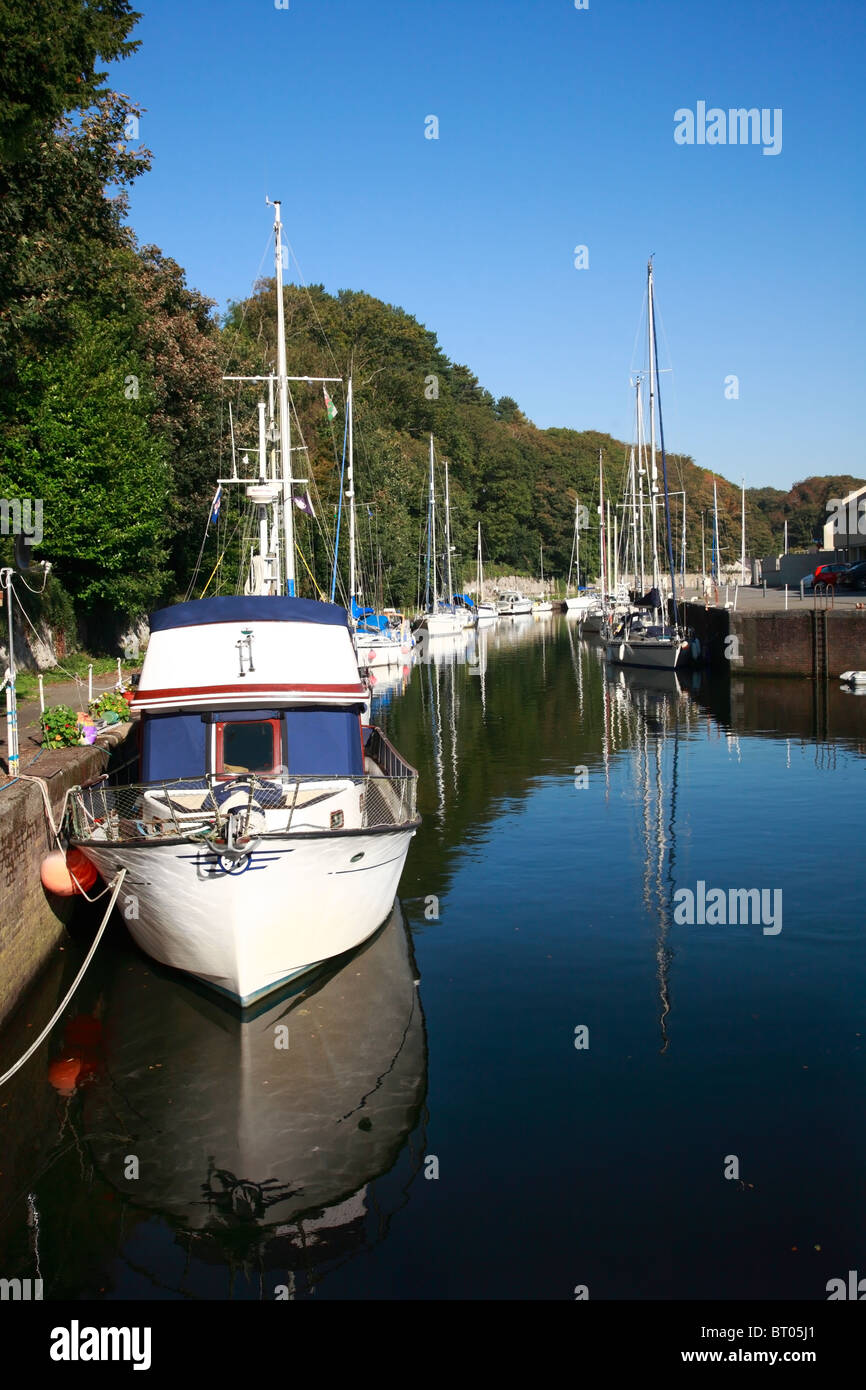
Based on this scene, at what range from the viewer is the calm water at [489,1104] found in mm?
8500

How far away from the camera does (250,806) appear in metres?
12.3

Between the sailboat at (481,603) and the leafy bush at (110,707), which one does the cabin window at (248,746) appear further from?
the sailboat at (481,603)

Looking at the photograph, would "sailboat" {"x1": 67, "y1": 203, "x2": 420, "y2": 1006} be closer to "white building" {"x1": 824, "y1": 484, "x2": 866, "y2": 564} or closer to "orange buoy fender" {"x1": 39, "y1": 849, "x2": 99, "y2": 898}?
"orange buoy fender" {"x1": 39, "y1": 849, "x2": 99, "y2": 898}

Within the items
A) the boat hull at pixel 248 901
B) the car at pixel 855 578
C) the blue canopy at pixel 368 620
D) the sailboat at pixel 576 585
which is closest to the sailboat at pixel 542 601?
the sailboat at pixel 576 585

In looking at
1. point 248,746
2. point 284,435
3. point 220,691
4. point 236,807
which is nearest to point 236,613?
point 220,691

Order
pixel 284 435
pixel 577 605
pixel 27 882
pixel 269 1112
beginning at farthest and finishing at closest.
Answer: pixel 577 605
pixel 284 435
pixel 27 882
pixel 269 1112

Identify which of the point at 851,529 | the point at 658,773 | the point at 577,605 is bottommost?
the point at 658,773

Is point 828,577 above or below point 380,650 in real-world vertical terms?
above

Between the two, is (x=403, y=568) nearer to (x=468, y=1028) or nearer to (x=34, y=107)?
(x=34, y=107)

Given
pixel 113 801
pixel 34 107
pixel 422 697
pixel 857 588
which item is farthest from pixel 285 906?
pixel 857 588

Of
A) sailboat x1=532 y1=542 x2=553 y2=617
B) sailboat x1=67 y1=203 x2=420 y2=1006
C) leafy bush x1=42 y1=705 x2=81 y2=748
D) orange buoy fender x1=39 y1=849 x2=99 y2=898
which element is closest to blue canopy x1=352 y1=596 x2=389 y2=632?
leafy bush x1=42 y1=705 x2=81 y2=748

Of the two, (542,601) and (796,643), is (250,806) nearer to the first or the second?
(796,643)

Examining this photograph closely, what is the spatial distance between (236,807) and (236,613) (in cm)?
428

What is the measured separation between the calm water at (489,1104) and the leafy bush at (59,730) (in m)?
3.78
